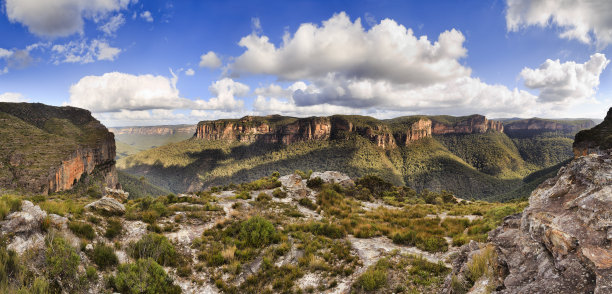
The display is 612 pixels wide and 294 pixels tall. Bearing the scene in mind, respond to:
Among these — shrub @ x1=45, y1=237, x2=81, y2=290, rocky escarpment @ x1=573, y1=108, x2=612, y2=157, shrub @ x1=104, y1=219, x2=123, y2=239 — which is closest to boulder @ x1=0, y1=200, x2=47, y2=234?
shrub @ x1=45, y1=237, x2=81, y2=290

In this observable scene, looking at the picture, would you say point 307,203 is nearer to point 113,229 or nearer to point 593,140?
point 113,229

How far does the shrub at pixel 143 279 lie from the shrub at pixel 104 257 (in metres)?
0.64

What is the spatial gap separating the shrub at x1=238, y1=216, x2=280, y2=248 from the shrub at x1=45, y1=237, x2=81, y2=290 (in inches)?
204

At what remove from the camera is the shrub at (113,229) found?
8.36m

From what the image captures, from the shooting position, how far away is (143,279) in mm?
6191

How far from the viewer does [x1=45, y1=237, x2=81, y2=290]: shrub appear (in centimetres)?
541

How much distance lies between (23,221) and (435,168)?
15893cm

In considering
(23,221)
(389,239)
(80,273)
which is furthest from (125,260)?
(389,239)

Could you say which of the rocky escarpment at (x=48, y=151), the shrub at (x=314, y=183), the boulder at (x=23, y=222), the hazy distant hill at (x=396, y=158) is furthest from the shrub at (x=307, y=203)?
the hazy distant hill at (x=396, y=158)

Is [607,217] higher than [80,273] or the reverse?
higher

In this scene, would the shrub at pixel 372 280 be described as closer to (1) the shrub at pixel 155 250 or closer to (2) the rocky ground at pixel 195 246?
(2) the rocky ground at pixel 195 246

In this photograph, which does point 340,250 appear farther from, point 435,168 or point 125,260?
point 435,168

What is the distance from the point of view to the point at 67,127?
10212 cm

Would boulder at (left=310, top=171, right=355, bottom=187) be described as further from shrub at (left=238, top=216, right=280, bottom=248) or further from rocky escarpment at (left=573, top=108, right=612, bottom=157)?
rocky escarpment at (left=573, top=108, right=612, bottom=157)
